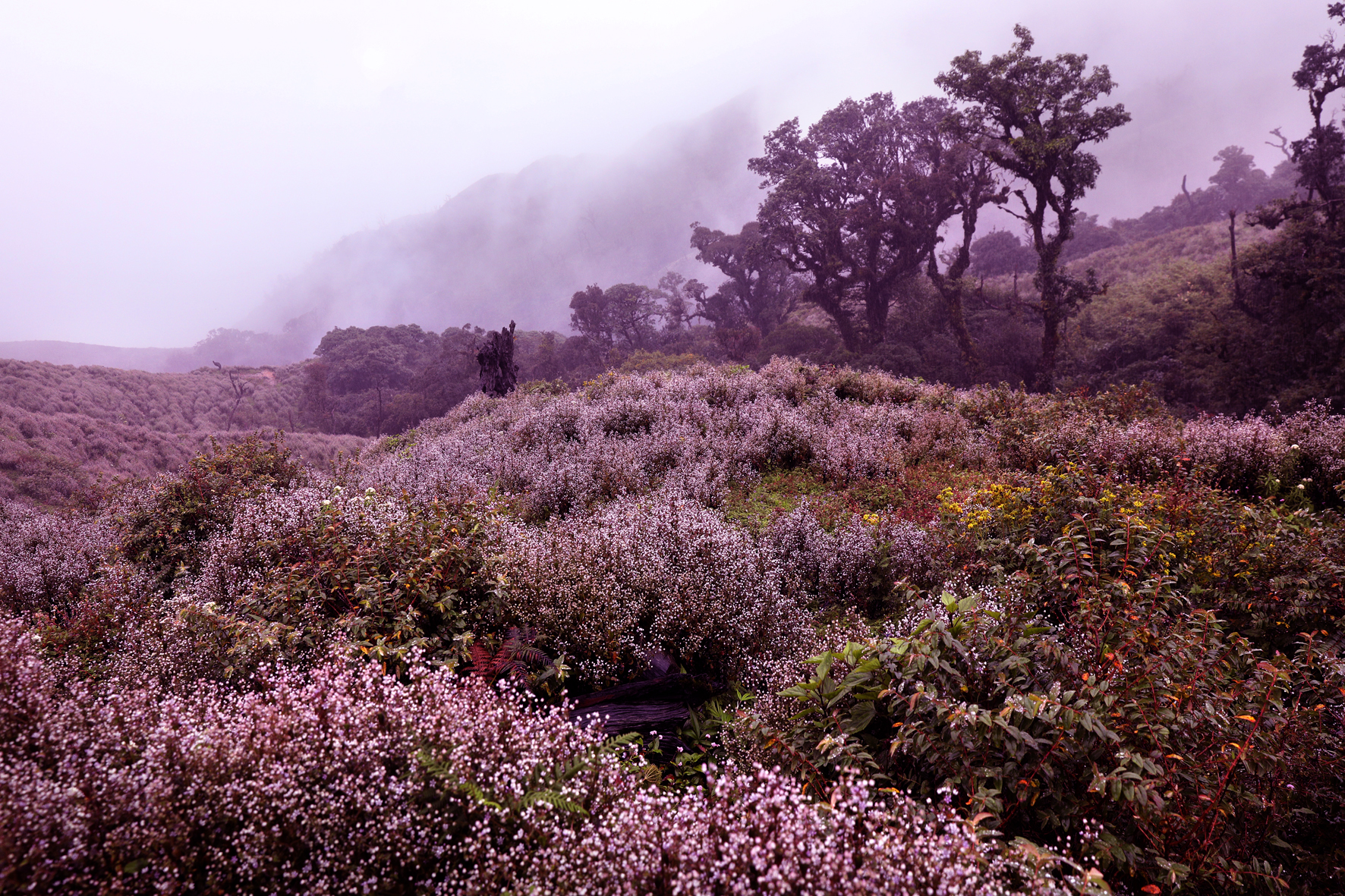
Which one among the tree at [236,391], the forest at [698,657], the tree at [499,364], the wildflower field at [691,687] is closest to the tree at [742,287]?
the tree at [499,364]

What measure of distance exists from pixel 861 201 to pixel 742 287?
49.9ft

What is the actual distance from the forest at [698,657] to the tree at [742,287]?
32.7 m

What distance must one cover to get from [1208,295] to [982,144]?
12.5m

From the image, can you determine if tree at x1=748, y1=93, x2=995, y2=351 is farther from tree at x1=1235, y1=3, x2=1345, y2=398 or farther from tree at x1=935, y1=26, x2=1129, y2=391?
tree at x1=1235, y1=3, x2=1345, y2=398

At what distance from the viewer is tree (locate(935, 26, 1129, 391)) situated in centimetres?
2225

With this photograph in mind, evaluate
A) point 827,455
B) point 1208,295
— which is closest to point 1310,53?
point 1208,295

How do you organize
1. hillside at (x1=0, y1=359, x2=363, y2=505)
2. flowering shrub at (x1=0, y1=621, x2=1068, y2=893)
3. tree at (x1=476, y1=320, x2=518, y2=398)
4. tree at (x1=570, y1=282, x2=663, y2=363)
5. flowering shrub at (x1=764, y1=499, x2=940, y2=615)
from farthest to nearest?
1. tree at (x1=570, y1=282, x2=663, y2=363)
2. tree at (x1=476, y1=320, x2=518, y2=398)
3. hillside at (x1=0, y1=359, x2=363, y2=505)
4. flowering shrub at (x1=764, y1=499, x2=940, y2=615)
5. flowering shrub at (x1=0, y1=621, x2=1068, y2=893)

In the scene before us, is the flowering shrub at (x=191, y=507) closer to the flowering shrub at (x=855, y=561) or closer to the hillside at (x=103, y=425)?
the hillside at (x=103, y=425)

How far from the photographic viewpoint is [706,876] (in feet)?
6.48

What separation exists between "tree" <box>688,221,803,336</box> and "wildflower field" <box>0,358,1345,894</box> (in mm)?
38023

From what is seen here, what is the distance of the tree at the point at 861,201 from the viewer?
99.4 ft

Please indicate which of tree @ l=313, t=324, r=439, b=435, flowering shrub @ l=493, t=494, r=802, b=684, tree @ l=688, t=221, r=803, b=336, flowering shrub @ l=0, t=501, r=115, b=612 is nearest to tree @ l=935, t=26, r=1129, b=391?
tree @ l=688, t=221, r=803, b=336

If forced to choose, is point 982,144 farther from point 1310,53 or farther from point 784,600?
point 784,600

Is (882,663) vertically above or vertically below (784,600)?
above
